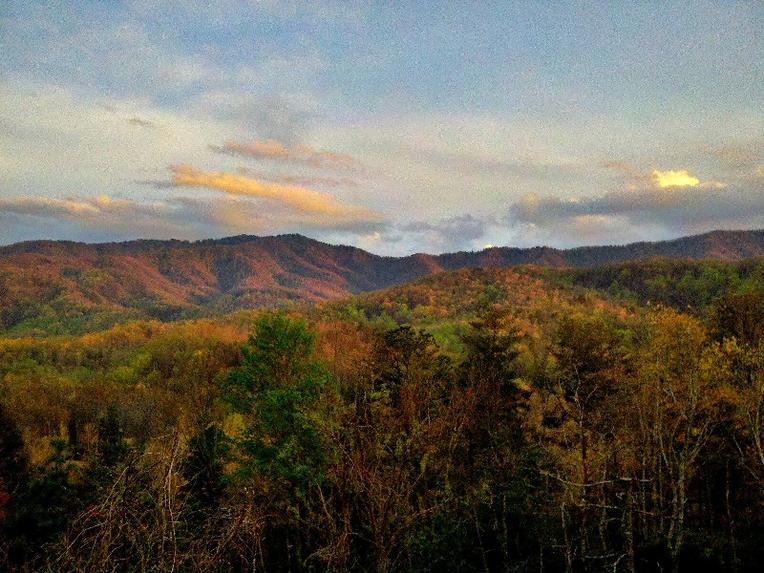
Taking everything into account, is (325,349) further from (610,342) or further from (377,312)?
(377,312)

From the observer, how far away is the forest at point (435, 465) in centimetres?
Answer: 733

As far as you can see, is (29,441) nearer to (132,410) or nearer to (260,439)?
(132,410)

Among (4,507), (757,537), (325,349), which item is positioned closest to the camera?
(757,537)

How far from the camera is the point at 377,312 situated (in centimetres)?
15762

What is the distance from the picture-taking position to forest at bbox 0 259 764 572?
7.33m

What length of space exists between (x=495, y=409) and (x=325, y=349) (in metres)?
49.8

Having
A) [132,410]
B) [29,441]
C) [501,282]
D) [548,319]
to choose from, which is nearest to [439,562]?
[29,441]

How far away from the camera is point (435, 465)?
1343 cm

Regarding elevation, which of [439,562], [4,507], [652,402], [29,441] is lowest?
[29,441]

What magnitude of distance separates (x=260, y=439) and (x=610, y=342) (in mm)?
21364

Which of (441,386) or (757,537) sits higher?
(441,386)

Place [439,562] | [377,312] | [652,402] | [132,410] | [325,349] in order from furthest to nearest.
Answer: [377,312] < [325,349] < [132,410] < [652,402] < [439,562]

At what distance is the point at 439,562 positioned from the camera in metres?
14.6

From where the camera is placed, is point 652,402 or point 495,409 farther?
point 495,409
